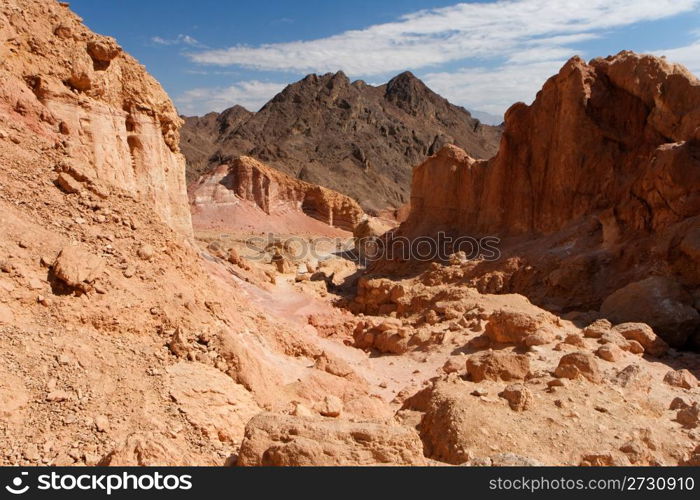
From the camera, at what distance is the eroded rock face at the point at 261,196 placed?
37000 mm

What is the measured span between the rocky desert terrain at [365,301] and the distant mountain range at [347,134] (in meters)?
37.1

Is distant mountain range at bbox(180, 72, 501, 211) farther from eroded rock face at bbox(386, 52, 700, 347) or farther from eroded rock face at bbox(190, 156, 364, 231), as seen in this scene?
eroded rock face at bbox(386, 52, 700, 347)

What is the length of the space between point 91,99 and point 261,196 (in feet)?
93.7

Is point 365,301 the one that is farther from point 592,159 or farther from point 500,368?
A: point 500,368

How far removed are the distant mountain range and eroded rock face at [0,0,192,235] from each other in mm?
41054

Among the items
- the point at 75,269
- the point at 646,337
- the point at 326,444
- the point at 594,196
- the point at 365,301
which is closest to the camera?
the point at 326,444

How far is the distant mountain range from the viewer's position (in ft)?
191

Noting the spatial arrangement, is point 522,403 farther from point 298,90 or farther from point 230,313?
point 298,90

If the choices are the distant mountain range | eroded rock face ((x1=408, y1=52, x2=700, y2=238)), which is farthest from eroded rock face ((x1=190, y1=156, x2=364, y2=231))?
eroded rock face ((x1=408, y1=52, x2=700, y2=238))

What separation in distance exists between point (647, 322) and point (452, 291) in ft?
16.2

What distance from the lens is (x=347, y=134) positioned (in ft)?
224

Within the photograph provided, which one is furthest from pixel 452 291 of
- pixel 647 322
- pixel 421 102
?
pixel 421 102

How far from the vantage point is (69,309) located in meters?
5.77
